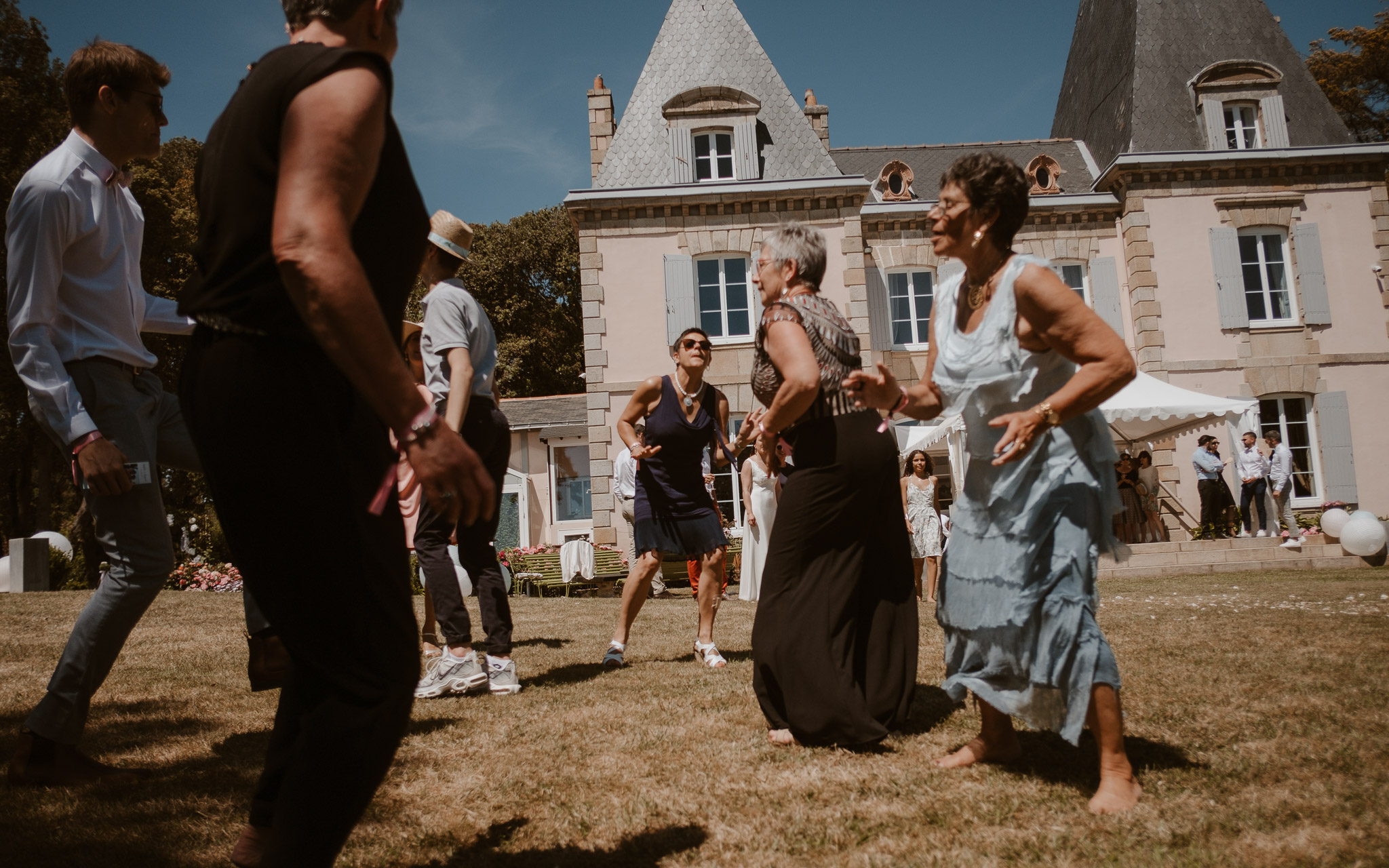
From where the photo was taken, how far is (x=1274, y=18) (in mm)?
21594

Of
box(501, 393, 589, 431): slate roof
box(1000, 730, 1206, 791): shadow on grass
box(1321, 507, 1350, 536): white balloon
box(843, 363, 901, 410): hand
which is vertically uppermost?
box(501, 393, 589, 431): slate roof

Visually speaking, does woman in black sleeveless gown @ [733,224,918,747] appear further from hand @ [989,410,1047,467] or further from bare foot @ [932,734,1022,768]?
hand @ [989,410,1047,467]

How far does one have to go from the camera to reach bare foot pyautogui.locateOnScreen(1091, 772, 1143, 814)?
2.57 m

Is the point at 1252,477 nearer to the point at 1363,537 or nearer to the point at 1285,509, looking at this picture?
the point at 1285,509

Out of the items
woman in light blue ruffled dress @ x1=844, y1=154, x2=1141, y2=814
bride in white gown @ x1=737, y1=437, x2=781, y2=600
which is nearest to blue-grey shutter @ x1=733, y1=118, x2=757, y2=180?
bride in white gown @ x1=737, y1=437, x2=781, y2=600

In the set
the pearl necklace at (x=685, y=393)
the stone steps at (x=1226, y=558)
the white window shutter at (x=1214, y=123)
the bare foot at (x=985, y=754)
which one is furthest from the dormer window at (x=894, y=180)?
the bare foot at (x=985, y=754)

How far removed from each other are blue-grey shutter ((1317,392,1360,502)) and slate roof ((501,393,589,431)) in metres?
16.8

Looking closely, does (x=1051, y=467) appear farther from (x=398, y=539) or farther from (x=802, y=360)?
(x=398, y=539)

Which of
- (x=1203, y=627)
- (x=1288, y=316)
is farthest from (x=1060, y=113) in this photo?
(x=1203, y=627)

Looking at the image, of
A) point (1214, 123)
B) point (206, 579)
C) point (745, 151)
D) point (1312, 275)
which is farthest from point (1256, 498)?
point (206, 579)

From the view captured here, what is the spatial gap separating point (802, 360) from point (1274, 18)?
24615mm

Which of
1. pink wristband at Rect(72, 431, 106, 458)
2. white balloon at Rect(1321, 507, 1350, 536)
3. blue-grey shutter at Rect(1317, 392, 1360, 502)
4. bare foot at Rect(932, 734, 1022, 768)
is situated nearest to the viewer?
pink wristband at Rect(72, 431, 106, 458)

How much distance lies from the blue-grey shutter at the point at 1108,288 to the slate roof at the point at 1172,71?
8.26ft

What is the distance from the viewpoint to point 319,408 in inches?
→ 63.4
